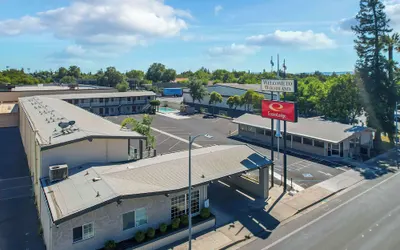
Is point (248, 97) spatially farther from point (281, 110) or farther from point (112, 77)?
point (112, 77)

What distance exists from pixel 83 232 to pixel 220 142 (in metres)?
31.4

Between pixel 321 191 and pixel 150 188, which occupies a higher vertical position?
pixel 150 188

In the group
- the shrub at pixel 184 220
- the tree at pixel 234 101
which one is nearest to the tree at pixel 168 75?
the tree at pixel 234 101

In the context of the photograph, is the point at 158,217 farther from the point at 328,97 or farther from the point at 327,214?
the point at 328,97

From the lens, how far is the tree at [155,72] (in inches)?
6481

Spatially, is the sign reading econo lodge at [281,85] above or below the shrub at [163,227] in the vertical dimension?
above

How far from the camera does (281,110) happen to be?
2836cm

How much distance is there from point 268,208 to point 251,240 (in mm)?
5119

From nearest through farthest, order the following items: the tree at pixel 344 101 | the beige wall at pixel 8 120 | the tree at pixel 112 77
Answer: the tree at pixel 344 101, the beige wall at pixel 8 120, the tree at pixel 112 77

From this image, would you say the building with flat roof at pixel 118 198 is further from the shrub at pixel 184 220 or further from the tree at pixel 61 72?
the tree at pixel 61 72

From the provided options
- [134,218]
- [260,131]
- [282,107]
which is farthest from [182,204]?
[260,131]

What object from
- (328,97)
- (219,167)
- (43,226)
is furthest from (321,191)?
(328,97)

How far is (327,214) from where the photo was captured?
23.0m

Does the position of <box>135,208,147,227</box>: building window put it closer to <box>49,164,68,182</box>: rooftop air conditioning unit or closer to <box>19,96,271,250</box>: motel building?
<box>19,96,271,250</box>: motel building
